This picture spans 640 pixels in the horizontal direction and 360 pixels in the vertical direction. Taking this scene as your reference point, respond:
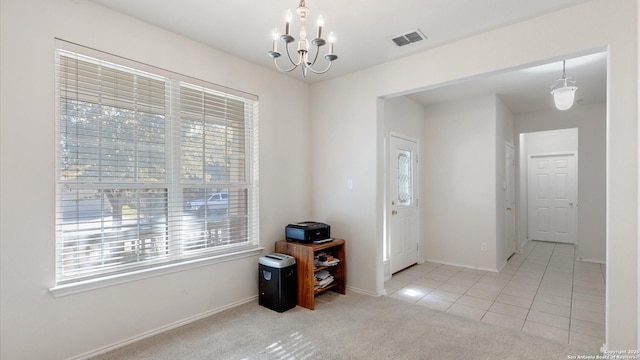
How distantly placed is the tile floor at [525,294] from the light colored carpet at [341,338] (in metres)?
0.25

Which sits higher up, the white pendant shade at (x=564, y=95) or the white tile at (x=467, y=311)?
the white pendant shade at (x=564, y=95)

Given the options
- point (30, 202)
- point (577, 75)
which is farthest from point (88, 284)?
point (577, 75)

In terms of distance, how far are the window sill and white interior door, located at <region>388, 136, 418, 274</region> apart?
2097 millimetres

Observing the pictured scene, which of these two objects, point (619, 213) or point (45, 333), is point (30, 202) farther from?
point (619, 213)

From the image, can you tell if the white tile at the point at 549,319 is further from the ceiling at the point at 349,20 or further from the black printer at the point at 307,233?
the ceiling at the point at 349,20

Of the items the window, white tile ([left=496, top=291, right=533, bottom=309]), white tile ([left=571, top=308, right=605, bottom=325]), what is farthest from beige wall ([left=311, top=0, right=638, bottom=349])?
white tile ([left=496, top=291, right=533, bottom=309])

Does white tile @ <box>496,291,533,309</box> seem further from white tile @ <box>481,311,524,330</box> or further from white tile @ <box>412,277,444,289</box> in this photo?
white tile @ <box>412,277,444,289</box>

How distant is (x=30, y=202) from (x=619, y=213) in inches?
158

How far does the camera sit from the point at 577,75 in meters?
3.86

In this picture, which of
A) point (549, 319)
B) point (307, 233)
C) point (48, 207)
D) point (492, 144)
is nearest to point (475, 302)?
point (549, 319)

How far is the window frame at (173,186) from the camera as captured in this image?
2180mm

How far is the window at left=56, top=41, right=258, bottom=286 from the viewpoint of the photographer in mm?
2236

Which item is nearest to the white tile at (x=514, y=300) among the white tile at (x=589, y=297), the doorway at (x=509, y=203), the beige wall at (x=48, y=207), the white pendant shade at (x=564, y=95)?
the white tile at (x=589, y=297)

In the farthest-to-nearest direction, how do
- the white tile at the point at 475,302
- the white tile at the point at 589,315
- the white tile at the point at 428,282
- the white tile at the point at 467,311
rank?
1. the white tile at the point at 428,282
2. the white tile at the point at 475,302
3. the white tile at the point at 467,311
4. the white tile at the point at 589,315
